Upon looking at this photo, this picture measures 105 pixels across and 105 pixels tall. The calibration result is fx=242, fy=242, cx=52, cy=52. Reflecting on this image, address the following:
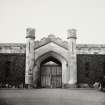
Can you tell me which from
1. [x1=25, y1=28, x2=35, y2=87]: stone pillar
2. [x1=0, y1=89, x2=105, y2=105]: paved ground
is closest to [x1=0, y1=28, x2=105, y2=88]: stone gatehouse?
[x1=25, y1=28, x2=35, y2=87]: stone pillar

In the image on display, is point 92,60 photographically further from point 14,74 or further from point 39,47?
point 14,74

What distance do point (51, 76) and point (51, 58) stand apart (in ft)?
7.13

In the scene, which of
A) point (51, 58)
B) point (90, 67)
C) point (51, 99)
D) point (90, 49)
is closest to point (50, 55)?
point (51, 58)

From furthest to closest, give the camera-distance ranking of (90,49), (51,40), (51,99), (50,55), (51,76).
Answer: (90,49)
(51,76)
(51,40)
(50,55)
(51,99)

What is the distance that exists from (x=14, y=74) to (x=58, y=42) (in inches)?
234

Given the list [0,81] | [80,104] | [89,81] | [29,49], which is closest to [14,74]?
[0,81]

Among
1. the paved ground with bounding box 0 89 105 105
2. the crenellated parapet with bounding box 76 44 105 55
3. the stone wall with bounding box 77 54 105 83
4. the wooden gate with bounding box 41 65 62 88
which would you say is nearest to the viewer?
the paved ground with bounding box 0 89 105 105

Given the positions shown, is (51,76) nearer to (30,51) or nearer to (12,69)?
(30,51)

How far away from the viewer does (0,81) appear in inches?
1032

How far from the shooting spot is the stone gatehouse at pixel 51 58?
84.0ft

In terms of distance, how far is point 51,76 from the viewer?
27.6 m

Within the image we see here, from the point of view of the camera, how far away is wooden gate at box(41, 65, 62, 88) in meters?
27.4

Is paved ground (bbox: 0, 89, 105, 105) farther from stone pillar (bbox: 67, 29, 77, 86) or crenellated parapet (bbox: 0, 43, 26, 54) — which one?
crenellated parapet (bbox: 0, 43, 26, 54)

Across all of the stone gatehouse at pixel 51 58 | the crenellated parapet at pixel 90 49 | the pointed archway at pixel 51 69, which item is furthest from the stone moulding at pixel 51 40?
the crenellated parapet at pixel 90 49
